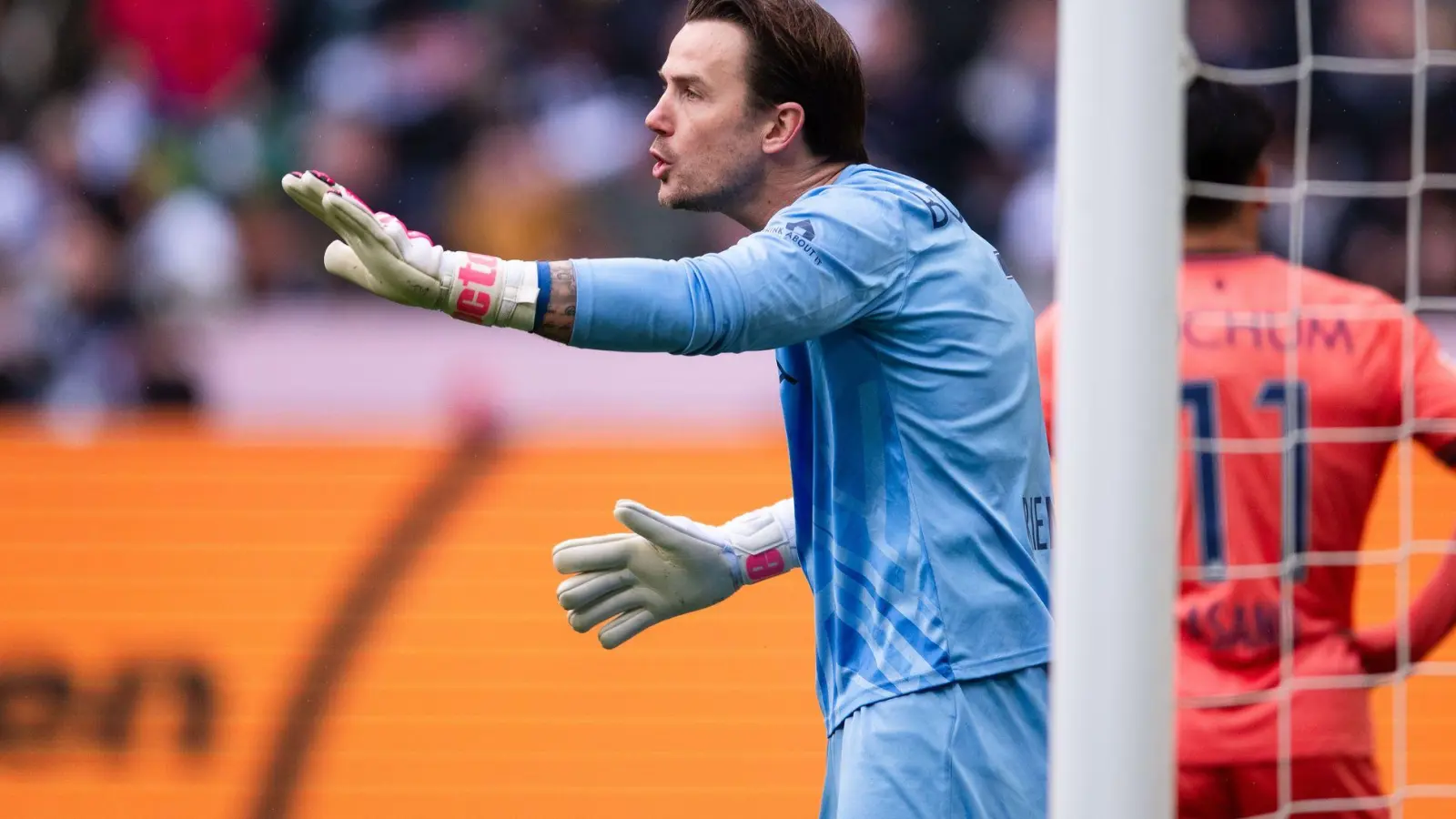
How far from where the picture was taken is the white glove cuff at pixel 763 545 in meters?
3.54

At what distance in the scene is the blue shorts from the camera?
287cm

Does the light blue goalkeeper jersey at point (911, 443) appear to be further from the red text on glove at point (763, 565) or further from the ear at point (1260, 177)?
the ear at point (1260, 177)

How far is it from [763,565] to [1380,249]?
18.1ft

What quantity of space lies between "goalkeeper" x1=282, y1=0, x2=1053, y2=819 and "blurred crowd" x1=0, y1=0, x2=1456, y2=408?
497 centimetres

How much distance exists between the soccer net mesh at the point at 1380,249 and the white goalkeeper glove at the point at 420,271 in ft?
3.36

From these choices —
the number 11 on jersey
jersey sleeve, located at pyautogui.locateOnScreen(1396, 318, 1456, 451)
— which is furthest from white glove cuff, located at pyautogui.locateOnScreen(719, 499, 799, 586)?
jersey sleeve, located at pyautogui.locateOnScreen(1396, 318, 1456, 451)

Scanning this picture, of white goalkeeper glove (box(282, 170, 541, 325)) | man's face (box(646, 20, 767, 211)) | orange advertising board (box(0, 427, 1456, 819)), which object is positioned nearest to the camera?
white goalkeeper glove (box(282, 170, 541, 325))

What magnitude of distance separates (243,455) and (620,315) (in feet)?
13.1

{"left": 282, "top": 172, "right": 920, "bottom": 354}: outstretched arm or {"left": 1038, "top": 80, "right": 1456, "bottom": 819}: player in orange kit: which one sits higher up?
{"left": 282, "top": 172, "right": 920, "bottom": 354}: outstretched arm

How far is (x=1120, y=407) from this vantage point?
2.34 m

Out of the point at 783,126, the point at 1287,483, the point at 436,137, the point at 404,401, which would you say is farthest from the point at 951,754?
the point at 436,137

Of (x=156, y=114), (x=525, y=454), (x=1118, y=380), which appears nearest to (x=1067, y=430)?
(x=1118, y=380)

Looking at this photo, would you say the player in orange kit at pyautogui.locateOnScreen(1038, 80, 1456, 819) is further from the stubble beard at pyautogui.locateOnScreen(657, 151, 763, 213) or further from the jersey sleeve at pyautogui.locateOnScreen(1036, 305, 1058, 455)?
the stubble beard at pyautogui.locateOnScreen(657, 151, 763, 213)

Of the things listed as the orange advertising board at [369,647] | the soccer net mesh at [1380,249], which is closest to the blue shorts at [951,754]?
the soccer net mesh at [1380,249]
